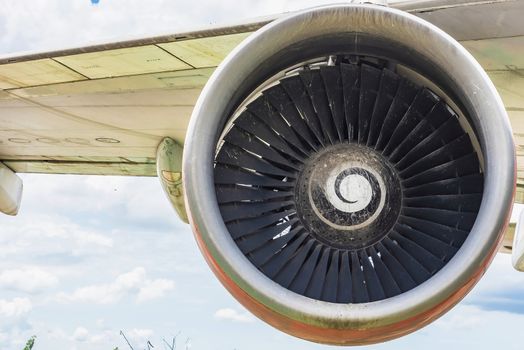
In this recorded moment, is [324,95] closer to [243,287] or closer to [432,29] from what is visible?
[432,29]

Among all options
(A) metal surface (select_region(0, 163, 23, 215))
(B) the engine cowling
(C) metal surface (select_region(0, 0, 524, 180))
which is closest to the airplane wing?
(C) metal surface (select_region(0, 0, 524, 180))

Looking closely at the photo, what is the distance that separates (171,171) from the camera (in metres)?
6.77

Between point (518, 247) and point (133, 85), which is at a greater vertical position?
point (133, 85)

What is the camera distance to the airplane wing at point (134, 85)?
4391 millimetres

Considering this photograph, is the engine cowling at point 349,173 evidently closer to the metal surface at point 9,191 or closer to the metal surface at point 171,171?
the metal surface at point 171,171

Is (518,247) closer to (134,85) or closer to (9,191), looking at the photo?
(134,85)

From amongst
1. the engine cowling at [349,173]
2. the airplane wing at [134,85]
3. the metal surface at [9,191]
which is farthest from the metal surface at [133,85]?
the engine cowling at [349,173]

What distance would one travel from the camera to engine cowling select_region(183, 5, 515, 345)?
355 cm

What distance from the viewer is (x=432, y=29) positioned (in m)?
3.80

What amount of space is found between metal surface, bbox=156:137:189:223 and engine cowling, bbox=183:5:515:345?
2.65 m

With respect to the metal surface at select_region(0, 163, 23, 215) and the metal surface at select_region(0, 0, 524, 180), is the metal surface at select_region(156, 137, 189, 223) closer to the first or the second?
the metal surface at select_region(0, 0, 524, 180)

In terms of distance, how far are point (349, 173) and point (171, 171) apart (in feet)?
9.81

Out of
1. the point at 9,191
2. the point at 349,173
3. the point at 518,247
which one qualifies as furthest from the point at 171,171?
the point at 518,247

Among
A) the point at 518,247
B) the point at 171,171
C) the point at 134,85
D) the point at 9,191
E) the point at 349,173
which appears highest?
the point at 9,191
